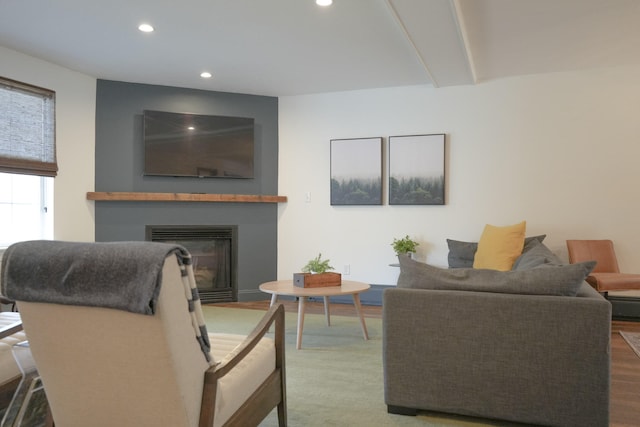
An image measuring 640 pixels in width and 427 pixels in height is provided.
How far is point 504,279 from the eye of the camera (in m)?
2.17


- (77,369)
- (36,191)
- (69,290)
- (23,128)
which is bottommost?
(77,369)

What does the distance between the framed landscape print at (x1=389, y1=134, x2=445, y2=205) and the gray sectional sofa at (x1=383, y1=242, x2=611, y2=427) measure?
9.38 ft

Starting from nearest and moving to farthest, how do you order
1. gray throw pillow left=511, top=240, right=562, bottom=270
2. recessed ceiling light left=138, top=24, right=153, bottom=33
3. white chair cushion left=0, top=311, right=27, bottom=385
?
white chair cushion left=0, top=311, right=27, bottom=385
gray throw pillow left=511, top=240, right=562, bottom=270
recessed ceiling light left=138, top=24, right=153, bottom=33

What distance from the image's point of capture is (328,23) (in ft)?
11.6

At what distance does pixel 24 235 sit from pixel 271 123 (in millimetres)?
2842

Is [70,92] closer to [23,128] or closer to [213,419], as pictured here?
[23,128]

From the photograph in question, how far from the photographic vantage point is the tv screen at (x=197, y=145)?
16.9ft

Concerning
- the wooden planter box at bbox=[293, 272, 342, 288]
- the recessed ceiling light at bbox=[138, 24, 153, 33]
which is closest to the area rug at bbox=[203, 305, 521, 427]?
the wooden planter box at bbox=[293, 272, 342, 288]

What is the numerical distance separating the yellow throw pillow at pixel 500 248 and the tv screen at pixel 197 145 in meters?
2.74

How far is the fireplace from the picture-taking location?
5352 millimetres

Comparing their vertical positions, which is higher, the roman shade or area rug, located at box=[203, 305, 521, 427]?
the roman shade

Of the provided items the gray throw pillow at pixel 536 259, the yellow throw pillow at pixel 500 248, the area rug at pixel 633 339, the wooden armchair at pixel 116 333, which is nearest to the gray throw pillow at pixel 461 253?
the yellow throw pillow at pixel 500 248

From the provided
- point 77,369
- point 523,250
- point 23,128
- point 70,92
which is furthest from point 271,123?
point 77,369

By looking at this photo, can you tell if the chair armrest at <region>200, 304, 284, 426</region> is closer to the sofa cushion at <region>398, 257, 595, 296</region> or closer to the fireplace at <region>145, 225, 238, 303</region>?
the sofa cushion at <region>398, 257, 595, 296</region>
